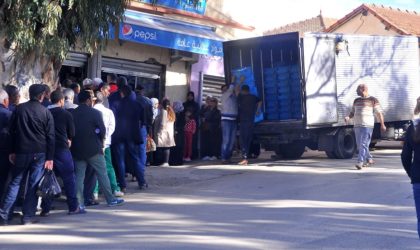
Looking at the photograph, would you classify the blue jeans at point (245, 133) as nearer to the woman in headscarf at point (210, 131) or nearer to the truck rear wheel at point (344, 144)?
the woman in headscarf at point (210, 131)

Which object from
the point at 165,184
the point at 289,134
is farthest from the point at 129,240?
the point at 289,134

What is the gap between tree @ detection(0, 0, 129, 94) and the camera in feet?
31.6

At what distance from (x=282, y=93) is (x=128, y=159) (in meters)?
4.70

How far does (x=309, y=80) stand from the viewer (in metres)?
14.5

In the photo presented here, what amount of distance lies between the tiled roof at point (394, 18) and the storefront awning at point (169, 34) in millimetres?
12650

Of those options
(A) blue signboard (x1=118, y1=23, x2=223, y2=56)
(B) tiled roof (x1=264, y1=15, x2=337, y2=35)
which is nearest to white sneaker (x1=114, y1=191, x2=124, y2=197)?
(A) blue signboard (x1=118, y1=23, x2=223, y2=56)

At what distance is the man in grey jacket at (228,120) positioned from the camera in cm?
1498

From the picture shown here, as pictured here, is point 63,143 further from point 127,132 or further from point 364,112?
point 364,112

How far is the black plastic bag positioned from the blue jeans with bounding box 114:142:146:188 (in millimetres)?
2347

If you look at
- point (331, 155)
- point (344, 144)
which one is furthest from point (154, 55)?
point (344, 144)

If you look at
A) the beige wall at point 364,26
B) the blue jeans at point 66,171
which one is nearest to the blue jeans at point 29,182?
the blue jeans at point 66,171

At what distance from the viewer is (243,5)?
64.4 feet

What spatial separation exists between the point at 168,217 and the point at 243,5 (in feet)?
37.7

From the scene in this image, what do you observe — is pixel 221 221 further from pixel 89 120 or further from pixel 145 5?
pixel 145 5
